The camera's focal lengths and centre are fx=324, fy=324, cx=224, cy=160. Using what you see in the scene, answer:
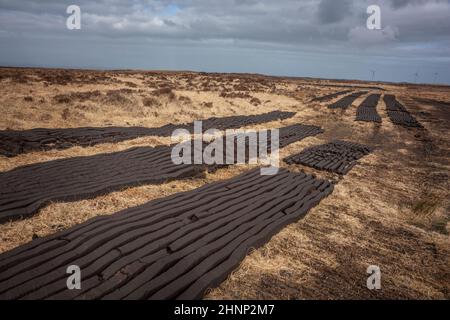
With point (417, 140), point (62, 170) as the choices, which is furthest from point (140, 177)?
point (417, 140)

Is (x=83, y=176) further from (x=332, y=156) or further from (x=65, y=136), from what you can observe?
(x=332, y=156)

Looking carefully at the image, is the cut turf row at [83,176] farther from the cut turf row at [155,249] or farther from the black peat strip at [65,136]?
the black peat strip at [65,136]

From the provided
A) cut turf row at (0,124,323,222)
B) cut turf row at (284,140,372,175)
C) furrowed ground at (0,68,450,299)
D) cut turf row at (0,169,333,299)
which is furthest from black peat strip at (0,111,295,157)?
cut turf row at (0,169,333,299)

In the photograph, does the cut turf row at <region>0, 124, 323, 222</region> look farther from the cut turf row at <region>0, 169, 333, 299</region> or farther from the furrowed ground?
the cut turf row at <region>0, 169, 333, 299</region>

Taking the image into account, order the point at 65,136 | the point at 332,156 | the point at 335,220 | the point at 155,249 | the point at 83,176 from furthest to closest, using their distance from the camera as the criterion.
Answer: the point at 332,156 < the point at 65,136 < the point at 83,176 < the point at 335,220 < the point at 155,249

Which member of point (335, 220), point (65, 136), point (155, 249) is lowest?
point (335, 220)

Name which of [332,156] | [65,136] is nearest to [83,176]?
[65,136]

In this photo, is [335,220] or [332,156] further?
[332,156]
